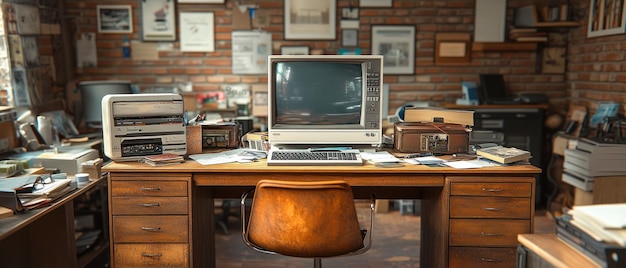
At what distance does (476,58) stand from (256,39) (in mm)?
2057

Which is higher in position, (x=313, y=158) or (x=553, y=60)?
(x=553, y=60)

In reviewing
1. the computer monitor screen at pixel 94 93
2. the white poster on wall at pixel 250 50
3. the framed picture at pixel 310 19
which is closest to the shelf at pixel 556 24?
the framed picture at pixel 310 19

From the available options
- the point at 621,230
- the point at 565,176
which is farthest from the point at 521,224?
the point at 565,176

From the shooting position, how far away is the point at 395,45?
16.8ft

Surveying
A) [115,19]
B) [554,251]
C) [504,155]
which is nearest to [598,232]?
[554,251]

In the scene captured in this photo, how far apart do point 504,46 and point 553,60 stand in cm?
52

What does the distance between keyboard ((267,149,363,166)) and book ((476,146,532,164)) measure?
64 centimetres

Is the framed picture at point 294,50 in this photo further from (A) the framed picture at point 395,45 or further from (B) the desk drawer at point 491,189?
(B) the desk drawer at point 491,189

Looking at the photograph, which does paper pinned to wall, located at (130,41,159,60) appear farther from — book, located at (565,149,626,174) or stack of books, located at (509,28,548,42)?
book, located at (565,149,626,174)

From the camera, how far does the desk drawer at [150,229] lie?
103 inches

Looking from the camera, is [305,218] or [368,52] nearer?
[305,218]

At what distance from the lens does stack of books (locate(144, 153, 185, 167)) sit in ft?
8.66

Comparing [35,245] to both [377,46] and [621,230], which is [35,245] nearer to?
[621,230]

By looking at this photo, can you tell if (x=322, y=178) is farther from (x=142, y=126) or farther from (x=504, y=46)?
(x=504, y=46)
